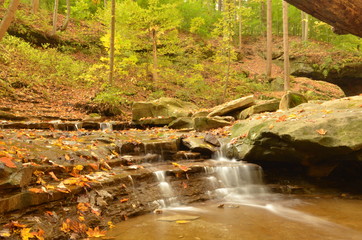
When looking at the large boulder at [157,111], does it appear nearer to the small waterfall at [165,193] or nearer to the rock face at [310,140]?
the rock face at [310,140]

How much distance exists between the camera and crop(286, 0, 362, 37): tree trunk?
3.20m

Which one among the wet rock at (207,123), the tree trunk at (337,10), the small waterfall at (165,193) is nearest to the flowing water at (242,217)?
the small waterfall at (165,193)

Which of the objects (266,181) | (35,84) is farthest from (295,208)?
(35,84)

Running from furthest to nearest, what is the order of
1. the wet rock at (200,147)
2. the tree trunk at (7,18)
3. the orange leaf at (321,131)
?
the wet rock at (200,147), the tree trunk at (7,18), the orange leaf at (321,131)

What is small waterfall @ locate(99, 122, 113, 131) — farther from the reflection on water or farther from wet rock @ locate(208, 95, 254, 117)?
the reflection on water

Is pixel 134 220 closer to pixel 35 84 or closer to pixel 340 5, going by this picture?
pixel 340 5

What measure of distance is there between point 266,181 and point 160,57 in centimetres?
1356

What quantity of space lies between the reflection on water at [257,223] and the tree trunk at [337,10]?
2.66 meters

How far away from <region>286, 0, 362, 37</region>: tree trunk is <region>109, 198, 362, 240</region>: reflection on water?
2.66 metres

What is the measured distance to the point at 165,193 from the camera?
471cm

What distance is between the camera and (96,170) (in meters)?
4.59

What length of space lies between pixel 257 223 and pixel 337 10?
2.95 m

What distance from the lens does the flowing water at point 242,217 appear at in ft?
10.8

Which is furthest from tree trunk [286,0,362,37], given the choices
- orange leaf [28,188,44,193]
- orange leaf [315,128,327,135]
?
orange leaf [28,188,44,193]
